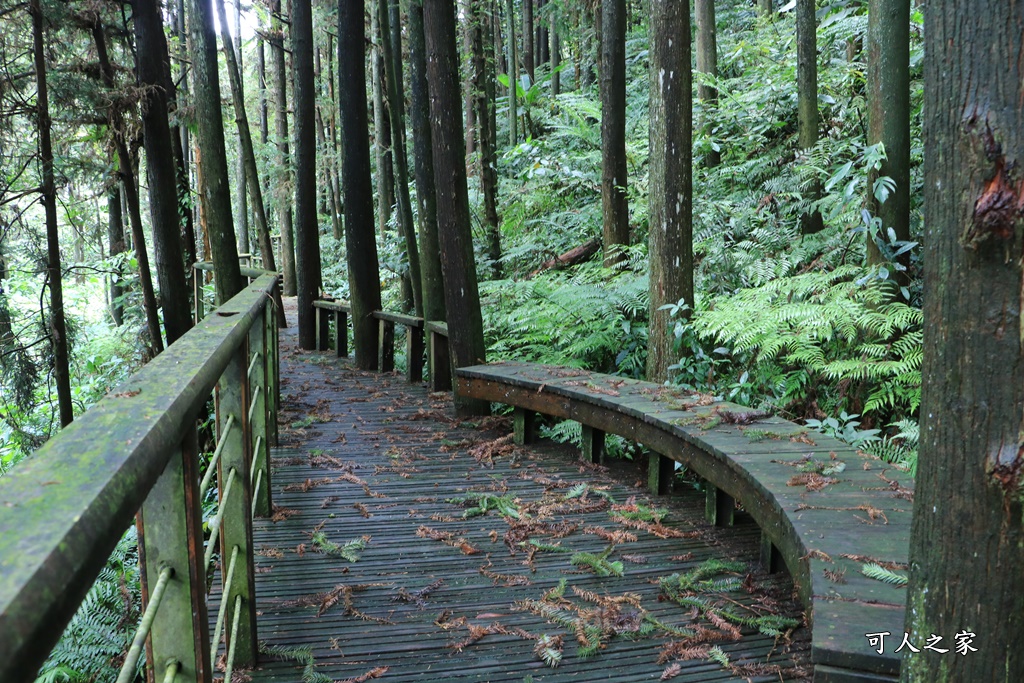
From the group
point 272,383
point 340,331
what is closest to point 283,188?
point 340,331

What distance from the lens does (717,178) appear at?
38.3 ft

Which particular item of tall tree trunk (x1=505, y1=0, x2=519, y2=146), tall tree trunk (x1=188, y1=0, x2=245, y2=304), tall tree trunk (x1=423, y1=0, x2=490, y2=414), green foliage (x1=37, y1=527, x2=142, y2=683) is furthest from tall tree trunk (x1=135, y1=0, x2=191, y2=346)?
tall tree trunk (x1=505, y1=0, x2=519, y2=146)

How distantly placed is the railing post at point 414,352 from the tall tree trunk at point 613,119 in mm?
2603

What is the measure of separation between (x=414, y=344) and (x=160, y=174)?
3.36 meters

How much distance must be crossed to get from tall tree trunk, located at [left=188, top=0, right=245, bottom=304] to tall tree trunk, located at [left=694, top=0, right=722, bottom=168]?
717 cm

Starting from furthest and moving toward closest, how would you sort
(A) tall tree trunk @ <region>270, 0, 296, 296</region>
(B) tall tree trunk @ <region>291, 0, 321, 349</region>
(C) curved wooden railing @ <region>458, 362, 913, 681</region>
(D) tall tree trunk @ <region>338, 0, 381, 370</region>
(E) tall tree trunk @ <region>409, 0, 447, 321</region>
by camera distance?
(A) tall tree trunk @ <region>270, 0, 296, 296</region> < (B) tall tree trunk @ <region>291, 0, 321, 349</region> < (D) tall tree trunk @ <region>338, 0, 381, 370</region> < (E) tall tree trunk @ <region>409, 0, 447, 321</region> < (C) curved wooden railing @ <region>458, 362, 913, 681</region>

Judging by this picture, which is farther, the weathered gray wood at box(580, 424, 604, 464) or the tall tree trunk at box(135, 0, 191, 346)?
the tall tree trunk at box(135, 0, 191, 346)

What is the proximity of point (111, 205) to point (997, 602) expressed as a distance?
64.8 feet

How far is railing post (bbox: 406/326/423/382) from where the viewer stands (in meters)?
9.62

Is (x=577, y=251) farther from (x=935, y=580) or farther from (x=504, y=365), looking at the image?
(x=935, y=580)

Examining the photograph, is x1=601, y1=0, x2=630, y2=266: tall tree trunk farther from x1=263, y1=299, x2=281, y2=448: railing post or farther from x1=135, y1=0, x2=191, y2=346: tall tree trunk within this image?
x1=135, y1=0, x2=191, y2=346: tall tree trunk

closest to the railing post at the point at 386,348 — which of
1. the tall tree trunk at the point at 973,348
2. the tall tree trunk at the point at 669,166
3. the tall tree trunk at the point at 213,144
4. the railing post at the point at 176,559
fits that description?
the tall tree trunk at the point at 213,144

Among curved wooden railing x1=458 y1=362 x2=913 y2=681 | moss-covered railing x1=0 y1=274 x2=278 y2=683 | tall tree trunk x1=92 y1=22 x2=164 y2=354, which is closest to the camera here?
moss-covered railing x1=0 y1=274 x2=278 y2=683

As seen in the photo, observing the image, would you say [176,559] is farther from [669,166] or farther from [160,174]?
[160,174]
